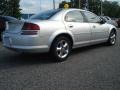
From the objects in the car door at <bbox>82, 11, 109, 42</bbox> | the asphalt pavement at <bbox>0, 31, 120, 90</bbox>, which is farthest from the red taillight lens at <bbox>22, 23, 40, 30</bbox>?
the car door at <bbox>82, 11, 109, 42</bbox>

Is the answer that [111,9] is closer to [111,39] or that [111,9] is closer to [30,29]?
[111,39]

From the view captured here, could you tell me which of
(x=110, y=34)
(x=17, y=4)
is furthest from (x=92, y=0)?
(x=110, y=34)

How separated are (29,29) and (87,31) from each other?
7.11ft

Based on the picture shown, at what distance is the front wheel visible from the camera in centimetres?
684

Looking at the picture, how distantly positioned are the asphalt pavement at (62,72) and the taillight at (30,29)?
33.6 inches

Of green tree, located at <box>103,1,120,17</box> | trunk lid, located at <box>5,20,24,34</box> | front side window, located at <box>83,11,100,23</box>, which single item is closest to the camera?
trunk lid, located at <box>5,20,24,34</box>

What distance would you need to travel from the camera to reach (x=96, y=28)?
333 inches

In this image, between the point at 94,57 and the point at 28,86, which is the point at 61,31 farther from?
the point at 28,86

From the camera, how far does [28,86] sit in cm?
487

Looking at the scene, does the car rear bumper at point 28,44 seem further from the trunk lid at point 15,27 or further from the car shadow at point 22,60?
the car shadow at point 22,60

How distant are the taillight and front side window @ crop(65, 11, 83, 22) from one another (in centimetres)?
118

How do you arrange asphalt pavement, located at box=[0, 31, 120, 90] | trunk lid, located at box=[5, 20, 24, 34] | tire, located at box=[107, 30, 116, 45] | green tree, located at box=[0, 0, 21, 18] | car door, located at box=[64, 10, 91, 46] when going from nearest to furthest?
asphalt pavement, located at box=[0, 31, 120, 90] < trunk lid, located at box=[5, 20, 24, 34] < car door, located at box=[64, 10, 91, 46] < tire, located at box=[107, 30, 116, 45] < green tree, located at box=[0, 0, 21, 18]

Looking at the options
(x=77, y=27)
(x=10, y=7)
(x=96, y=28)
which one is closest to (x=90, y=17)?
(x=96, y=28)

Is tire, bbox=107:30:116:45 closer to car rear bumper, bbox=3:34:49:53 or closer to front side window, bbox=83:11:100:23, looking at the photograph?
front side window, bbox=83:11:100:23
